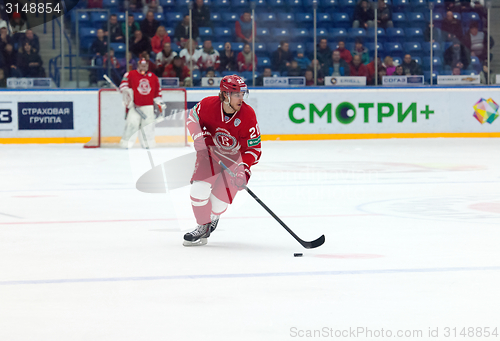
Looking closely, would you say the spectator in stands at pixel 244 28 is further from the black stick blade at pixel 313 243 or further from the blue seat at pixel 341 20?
the black stick blade at pixel 313 243

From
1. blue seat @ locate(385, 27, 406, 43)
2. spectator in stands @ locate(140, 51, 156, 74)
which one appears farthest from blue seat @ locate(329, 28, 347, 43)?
spectator in stands @ locate(140, 51, 156, 74)

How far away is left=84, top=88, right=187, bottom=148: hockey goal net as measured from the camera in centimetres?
1316

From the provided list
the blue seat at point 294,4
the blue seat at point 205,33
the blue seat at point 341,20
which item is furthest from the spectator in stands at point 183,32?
the blue seat at point 341,20

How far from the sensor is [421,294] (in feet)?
10.3

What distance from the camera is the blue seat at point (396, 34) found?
14.7 meters

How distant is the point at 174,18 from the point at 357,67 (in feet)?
11.6

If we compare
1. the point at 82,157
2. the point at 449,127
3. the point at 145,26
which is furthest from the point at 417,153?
the point at 145,26

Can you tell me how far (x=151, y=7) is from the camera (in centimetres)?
1468

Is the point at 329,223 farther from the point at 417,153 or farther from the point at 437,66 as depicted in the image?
the point at 437,66

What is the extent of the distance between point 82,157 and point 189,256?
7278 millimetres

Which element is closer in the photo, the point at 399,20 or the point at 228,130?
the point at 228,130

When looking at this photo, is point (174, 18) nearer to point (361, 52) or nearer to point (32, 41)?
point (32, 41)

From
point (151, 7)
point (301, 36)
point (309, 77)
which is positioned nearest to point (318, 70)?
point (309, 77)

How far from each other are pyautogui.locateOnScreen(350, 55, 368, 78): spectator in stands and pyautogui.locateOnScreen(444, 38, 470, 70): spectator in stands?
1.54 metres
